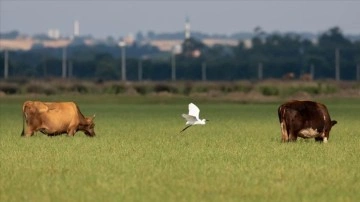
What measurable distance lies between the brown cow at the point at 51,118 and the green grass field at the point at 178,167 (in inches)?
10.8

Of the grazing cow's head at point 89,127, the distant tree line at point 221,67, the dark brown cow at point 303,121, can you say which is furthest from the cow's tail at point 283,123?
the distant tree line at point 221,67

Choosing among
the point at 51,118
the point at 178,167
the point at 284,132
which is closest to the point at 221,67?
the point at 51,118

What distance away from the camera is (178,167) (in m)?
20.3

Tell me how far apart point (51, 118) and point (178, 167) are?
8652 millimetres

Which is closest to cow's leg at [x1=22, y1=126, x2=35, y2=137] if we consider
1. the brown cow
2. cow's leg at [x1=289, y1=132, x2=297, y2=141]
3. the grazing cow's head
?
the brown cow

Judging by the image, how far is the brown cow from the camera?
93.2ft

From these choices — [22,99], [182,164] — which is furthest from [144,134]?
[22,99]

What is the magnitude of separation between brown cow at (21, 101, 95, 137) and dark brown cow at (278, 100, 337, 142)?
5362 millimetres

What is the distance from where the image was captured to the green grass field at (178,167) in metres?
16.6

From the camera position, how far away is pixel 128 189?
55.9 feet

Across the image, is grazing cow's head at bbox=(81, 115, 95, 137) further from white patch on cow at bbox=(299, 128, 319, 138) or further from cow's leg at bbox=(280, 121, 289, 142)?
white patch on cow at bbox=(299, 128, 319, 138)

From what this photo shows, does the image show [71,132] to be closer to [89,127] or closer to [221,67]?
[89,127]

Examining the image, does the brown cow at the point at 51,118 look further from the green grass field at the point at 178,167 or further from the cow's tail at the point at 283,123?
the cow's tail at the point at 283,123

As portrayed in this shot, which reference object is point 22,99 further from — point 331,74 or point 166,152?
point 331,74
